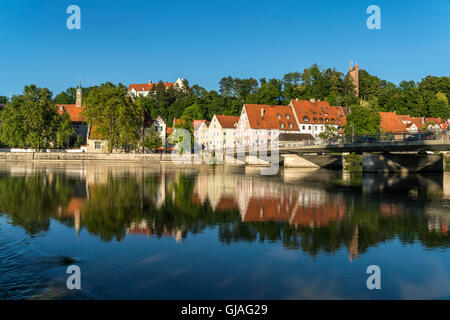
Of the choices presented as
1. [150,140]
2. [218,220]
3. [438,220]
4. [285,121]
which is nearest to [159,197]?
[218,220]

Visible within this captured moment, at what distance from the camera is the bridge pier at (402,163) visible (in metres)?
62.7

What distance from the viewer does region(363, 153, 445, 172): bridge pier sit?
6272 centimetres

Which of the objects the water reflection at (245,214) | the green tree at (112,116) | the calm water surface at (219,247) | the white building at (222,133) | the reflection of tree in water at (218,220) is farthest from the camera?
the white building at (222,133)

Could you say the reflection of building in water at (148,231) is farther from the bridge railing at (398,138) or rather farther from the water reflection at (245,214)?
the bridge railing at (398,138)

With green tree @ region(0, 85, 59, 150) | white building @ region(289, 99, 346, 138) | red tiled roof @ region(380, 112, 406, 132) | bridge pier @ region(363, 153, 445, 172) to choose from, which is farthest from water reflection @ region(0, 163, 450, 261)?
red tiled roof @ region(380, 112, 406, 132)

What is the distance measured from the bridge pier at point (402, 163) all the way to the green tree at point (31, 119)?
69286 mm

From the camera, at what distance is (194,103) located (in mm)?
140375

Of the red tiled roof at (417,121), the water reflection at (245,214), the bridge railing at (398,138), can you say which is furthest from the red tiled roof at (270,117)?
the water reflection at (245,214)

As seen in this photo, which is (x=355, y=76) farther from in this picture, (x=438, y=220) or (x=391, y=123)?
(x=438, y=220)

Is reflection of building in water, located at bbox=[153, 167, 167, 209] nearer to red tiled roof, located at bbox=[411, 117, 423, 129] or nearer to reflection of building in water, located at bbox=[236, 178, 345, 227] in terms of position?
reflection of building in water, located at bbox=[236, 178, 345, 227]

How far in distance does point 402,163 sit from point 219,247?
5433cm

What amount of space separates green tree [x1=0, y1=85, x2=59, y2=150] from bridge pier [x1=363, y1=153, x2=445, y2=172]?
227 ft
